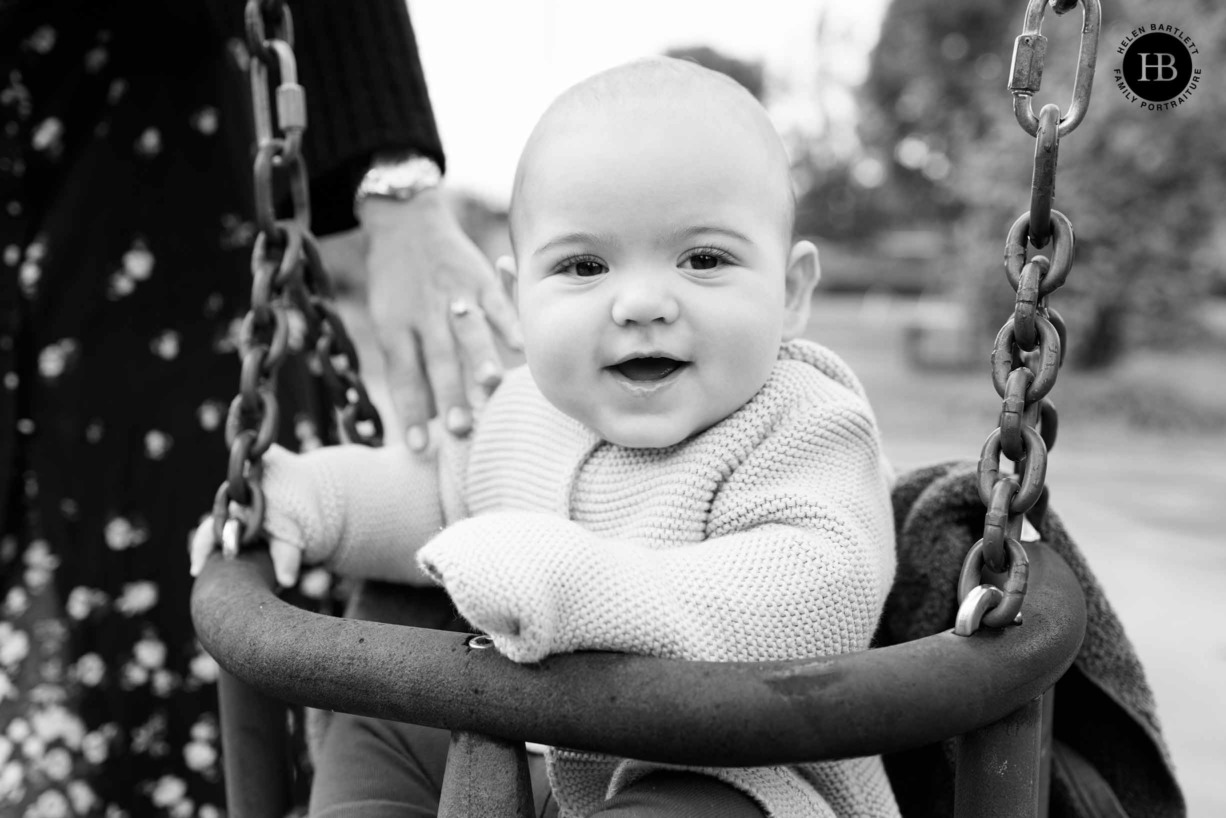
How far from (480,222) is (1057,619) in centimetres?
1373

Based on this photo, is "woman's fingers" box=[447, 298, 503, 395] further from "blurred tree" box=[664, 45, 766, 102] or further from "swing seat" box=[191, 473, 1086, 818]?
"blurred tree" box=[664, 45, 766, 102]

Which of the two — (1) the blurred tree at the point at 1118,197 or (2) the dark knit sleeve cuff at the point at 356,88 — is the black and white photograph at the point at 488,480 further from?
(1) the blurred tree at the point at 1118,197

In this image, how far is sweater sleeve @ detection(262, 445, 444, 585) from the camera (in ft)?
3.66

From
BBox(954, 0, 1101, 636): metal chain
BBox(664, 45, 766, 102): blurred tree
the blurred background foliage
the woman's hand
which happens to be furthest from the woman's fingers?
BBox(664, 45, 766, 102): blurred tree

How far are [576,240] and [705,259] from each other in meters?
0.11

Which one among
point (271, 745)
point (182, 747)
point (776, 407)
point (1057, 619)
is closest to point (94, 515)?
point (182, 747)

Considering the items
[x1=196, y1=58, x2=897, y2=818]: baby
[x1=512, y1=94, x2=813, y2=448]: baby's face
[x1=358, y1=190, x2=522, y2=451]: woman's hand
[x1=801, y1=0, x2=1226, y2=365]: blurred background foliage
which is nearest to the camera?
[x1=196, y1=58, x2=897, y2=818]: baby

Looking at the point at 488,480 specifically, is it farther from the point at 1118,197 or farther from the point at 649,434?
the point at 1118,197

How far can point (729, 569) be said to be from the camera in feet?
2.72

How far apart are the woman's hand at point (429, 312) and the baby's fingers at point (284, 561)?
0.21 m

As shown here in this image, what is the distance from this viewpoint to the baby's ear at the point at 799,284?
1058 mm

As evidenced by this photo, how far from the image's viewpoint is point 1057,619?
80 centimetres

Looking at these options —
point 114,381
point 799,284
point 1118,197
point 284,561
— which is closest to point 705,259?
point 799,284

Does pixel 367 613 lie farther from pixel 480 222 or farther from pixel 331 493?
pixel 480 222
